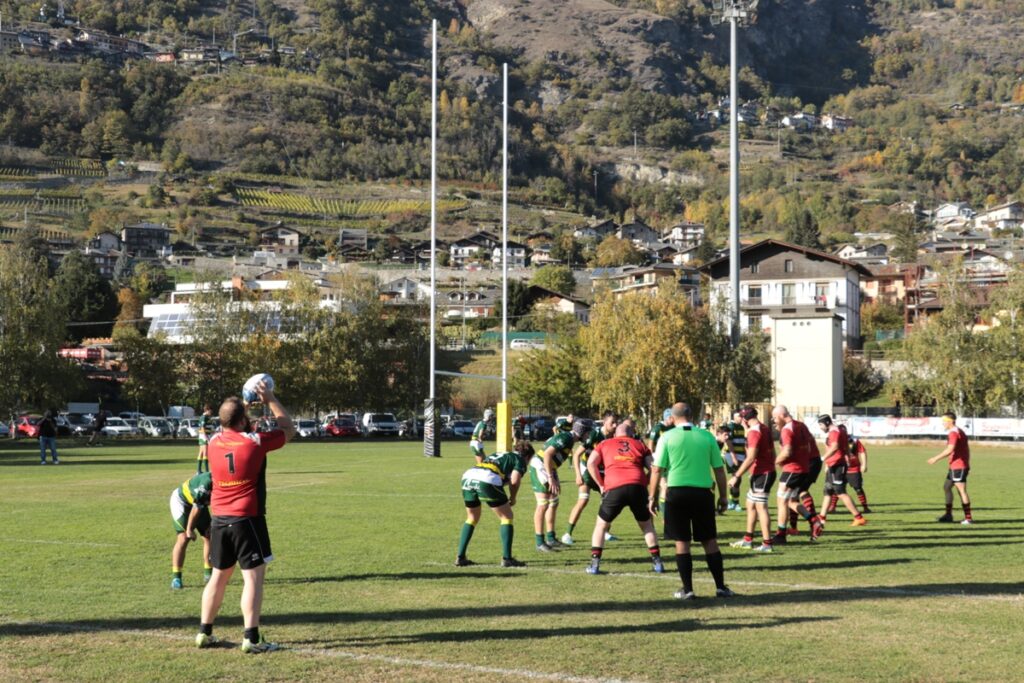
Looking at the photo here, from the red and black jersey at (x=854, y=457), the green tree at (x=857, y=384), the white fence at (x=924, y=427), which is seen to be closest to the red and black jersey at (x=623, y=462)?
the red and black jersey at (x=854, y=457)

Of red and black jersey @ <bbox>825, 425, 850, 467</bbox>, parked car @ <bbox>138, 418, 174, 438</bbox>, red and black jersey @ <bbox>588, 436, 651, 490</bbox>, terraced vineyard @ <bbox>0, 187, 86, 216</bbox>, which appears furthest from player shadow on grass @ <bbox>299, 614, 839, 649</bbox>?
terraced vineyard @ <bbox>0, 187, 86, 216</bbox>

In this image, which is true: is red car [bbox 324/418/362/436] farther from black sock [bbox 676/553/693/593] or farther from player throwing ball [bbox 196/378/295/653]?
player throwing ball [bbox 196/378/295/653]

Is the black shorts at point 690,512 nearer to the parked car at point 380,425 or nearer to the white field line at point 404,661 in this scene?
the white field line at point 404,661

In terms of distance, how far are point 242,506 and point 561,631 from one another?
10.2 feet

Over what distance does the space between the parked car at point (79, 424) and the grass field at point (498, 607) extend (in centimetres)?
5394

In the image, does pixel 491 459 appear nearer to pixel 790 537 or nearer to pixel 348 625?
pixel 348 625

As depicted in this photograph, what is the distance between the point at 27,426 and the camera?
67.1 m

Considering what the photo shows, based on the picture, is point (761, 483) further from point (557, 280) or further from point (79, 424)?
point (557, 280)

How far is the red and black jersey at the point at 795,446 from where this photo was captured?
17.0 m

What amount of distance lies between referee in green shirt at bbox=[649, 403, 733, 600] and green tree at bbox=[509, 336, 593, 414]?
64655mm

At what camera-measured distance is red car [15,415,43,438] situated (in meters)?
66.6

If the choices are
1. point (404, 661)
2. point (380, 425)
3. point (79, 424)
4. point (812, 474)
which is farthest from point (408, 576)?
point (79, 424)

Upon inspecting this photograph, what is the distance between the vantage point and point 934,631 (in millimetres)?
10859

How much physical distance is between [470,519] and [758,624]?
177 inches
